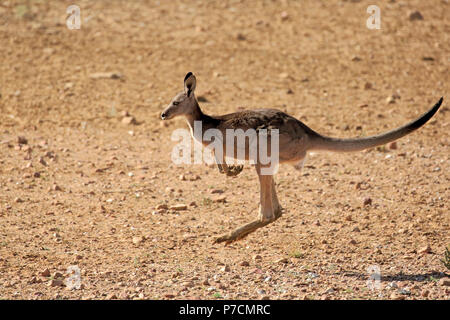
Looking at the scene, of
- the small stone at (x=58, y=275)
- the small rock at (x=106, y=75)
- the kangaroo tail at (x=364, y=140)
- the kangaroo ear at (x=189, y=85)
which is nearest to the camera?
the small stone at (x=58, y=275)

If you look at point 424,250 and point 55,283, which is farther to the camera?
point 424,250

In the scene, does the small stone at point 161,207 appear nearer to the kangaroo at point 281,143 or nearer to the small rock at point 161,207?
the small rock at point 161,207

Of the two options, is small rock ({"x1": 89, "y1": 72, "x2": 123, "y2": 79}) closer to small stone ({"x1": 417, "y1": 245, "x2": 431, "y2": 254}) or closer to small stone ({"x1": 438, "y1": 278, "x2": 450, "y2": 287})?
small stone ({"x1": 417, "y1": 245, "x2": 431, "y2": 254})

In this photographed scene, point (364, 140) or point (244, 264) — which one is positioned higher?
point (364, 140)

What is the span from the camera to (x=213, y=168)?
920 centimetres

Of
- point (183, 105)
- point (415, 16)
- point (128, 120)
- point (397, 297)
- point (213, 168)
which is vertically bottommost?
point (397, 297)

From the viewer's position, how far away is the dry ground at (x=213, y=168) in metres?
6.35

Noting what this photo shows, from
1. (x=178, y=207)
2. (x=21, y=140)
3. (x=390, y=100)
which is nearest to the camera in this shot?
(x=178, y=207)

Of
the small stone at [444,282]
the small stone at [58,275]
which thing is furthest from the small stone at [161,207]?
the small stone at [444,282]

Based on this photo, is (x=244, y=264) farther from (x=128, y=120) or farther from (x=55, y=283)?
(x=128, y=120)

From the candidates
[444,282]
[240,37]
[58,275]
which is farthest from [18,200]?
[240,37]

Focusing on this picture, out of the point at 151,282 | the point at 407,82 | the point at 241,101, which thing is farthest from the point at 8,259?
the point at 407,82

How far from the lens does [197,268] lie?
638 cm
